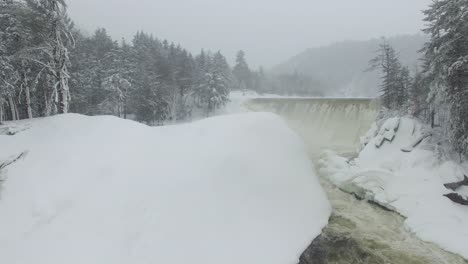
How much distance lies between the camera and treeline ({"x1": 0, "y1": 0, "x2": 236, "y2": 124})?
1656cm

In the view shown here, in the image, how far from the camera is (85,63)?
38438mm

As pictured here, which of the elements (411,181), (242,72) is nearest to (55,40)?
(411,181)

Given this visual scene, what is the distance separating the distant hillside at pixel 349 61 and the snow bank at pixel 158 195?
69.8 metres

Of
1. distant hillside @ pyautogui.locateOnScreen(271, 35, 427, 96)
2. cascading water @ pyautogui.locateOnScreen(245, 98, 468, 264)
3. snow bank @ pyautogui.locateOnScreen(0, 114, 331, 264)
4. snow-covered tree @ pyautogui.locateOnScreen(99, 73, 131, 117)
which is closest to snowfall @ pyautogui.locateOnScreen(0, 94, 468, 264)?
snow bank @ pyautogui.locateOnScreen(0, 114, 331, 264)

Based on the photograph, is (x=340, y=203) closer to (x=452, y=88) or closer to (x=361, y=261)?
(x=361, y=261)

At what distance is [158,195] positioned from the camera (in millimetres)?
8273

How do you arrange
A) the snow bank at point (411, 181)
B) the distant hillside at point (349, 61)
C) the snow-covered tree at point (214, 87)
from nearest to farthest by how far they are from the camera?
the snow bank at point (411, 181)
the snow-covered tree at point (214, 87)
the distant hillside at point (349, 61)

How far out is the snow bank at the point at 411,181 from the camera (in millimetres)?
11023

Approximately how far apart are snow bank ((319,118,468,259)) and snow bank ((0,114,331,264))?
373 centimetres

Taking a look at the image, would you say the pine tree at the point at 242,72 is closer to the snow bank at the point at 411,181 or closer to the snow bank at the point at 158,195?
the snow bank at the point at 411,181

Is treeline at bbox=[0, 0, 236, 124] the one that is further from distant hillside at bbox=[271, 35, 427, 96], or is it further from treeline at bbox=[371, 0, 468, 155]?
distant hillside at bbox=[271, 35, 427, 96]

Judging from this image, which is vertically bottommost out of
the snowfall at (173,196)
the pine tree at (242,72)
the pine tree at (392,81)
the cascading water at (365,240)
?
the cascading water at (365,240)

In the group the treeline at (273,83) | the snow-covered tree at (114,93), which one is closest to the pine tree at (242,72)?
the treeline at (273,83)

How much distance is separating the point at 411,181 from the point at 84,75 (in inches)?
1464
